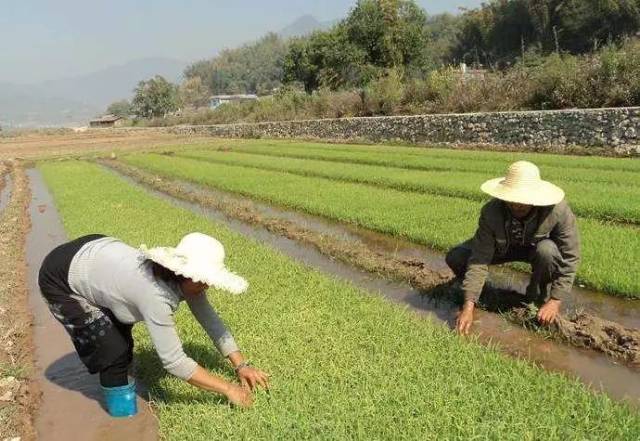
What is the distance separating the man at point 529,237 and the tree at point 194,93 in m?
121

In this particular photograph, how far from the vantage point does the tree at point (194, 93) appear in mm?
123900

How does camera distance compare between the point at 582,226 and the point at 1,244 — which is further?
the point at 1,244

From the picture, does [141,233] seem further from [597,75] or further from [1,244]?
[597,75]

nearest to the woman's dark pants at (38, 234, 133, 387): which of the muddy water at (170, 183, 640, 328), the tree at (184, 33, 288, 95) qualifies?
the muddy water at (170, 183, 640, 328)

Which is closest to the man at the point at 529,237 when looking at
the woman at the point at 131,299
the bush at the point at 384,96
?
the woman at the point at 131,299

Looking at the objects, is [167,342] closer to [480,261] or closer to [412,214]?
[480,261]

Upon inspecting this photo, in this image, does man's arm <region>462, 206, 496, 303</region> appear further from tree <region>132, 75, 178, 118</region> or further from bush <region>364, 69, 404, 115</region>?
tree <region>132, 75, 178, 118</region>

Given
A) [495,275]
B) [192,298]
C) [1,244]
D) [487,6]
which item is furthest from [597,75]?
[487,6]

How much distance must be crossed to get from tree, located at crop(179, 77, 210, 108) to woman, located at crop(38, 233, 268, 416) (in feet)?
398

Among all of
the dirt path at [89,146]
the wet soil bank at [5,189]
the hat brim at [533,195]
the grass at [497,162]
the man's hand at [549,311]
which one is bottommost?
the dirt path at [89,146]

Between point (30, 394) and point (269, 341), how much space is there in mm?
1559

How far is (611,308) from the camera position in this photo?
4.52m

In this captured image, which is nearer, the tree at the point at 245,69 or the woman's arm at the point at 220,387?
the woman's arm at the point at 220,387

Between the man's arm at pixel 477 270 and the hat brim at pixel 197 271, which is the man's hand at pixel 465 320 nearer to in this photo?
the man's arm at pixel 477 270
